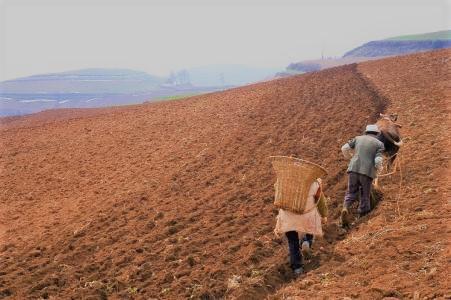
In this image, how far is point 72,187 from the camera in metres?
12.0

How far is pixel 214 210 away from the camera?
864 cm

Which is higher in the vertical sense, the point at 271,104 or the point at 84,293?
the point at 271,104

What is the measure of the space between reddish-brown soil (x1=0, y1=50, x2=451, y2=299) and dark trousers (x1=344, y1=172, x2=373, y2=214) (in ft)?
0.62

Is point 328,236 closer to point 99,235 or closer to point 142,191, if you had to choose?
point 99,235

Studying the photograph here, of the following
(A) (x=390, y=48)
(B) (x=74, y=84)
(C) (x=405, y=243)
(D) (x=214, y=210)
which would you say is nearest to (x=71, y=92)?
(B) (x=74, y=84)

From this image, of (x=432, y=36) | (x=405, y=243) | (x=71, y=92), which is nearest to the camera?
(x=405, y=243)

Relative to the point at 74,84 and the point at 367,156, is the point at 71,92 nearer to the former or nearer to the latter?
the point at 74,84

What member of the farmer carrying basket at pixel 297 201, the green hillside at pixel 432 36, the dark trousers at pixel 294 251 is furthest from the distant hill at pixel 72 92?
the dark trousers at pixel 294 251

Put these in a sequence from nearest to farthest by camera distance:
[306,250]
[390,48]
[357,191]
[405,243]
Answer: [405,243] < [306,250] < [357,191] < [390,48]

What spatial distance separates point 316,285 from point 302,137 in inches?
322

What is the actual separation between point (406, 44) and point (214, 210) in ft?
295

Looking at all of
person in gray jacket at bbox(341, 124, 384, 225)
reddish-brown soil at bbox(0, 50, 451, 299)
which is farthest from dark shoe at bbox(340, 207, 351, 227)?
reddish-brown soil at bbox(0, 50, 451, 299)

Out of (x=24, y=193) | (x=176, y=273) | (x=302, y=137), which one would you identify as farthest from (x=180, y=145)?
(x=176, y=273)

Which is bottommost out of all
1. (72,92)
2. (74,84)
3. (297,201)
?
(297,201)
